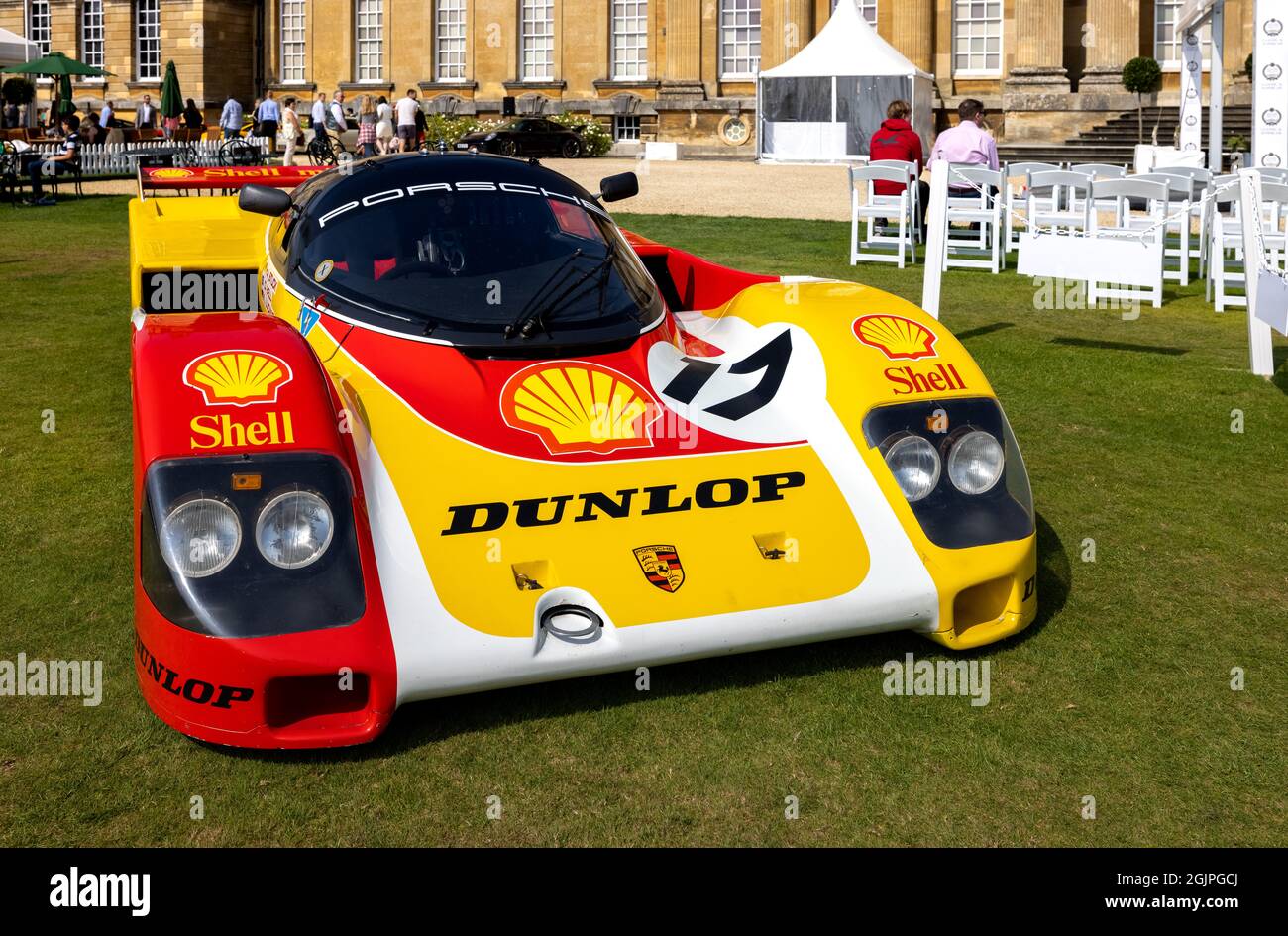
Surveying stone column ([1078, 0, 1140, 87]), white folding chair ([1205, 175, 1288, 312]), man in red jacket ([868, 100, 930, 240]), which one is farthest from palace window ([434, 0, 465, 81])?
white folding chair ([1205, 175, 1288, 312])

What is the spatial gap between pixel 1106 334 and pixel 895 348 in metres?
6.04

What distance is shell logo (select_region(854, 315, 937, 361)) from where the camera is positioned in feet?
14.9

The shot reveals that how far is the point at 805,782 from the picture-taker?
345cm

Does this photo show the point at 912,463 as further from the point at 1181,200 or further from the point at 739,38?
the point at 739,38

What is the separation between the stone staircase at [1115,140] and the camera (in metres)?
30.4

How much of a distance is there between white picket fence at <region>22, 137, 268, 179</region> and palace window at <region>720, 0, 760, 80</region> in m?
16.8

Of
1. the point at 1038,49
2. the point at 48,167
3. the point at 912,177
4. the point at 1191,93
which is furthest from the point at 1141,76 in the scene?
the point at 48,167

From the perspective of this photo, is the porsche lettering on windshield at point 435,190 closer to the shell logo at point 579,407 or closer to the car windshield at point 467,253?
the car windshield at point 467,253

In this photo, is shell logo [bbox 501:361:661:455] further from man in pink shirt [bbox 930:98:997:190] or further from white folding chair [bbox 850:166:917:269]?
man in pink shirt [bbox 930:98:997:190]

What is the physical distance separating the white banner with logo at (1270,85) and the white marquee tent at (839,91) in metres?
17.6

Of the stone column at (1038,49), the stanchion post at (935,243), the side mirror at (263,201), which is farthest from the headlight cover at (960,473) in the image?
the stone column at (1038,49)
